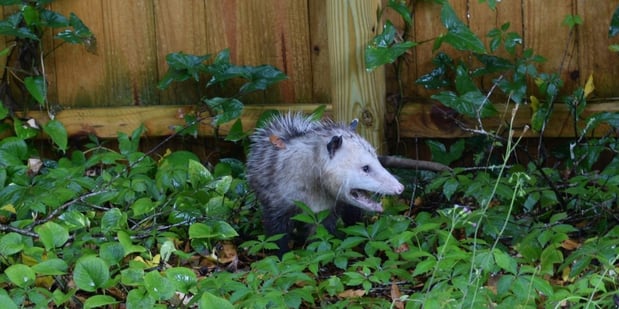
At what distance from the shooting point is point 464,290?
7.50 ft

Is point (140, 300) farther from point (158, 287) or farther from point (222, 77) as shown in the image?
point (222, 77)

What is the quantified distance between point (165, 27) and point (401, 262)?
5.95ft

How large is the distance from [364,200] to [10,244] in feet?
3.57

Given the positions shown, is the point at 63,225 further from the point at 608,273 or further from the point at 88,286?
the point at 608,273

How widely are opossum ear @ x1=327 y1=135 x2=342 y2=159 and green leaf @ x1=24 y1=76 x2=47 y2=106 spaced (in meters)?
1.62

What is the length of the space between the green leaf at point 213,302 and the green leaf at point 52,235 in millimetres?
742

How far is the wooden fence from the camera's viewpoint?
3.79 metres

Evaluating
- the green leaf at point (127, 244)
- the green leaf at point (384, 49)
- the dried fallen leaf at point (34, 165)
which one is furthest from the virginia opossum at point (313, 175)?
the dried fallen leaf at point (34, 165)

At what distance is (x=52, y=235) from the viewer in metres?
2.95

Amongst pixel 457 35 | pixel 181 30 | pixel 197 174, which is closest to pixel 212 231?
pixel 197 174

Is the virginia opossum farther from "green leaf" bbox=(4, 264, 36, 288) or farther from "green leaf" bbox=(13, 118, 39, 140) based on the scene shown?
"green leaf" bbox=(13, 118, 39, 140)

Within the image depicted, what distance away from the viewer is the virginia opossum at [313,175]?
3.17 m

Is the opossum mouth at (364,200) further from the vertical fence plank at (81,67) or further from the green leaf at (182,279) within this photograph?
the vertical fence plank at (81,67)

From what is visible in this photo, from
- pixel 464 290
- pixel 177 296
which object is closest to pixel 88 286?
pixel 177 296
